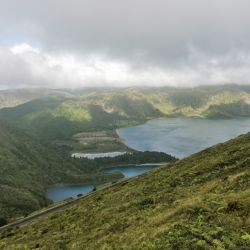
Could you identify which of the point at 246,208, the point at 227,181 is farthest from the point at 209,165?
the point at 246,208

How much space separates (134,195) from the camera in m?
72.5

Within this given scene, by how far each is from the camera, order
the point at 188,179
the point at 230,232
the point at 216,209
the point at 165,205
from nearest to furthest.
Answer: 1. the point at 230,232
2. the point at 216,209
3. the point at 165,205
4. the point at 188,179

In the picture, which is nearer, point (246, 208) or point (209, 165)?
point (246, 208)

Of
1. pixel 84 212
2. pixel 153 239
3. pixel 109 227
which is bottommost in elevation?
pixel 84 212

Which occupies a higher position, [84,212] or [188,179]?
[188,179]

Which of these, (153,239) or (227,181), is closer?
(153,239)

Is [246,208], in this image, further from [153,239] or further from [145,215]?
[145,215]

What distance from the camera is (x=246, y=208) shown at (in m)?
38.2

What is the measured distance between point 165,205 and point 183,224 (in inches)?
584

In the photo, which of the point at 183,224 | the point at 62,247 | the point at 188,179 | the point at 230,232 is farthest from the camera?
the point at 188,179

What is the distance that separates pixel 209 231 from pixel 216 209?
20.6 ft

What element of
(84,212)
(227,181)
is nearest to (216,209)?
(227,181)

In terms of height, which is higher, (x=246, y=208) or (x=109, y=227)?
(x=246, y=208)

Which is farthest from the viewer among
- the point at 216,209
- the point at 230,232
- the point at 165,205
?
the point at 165,205
